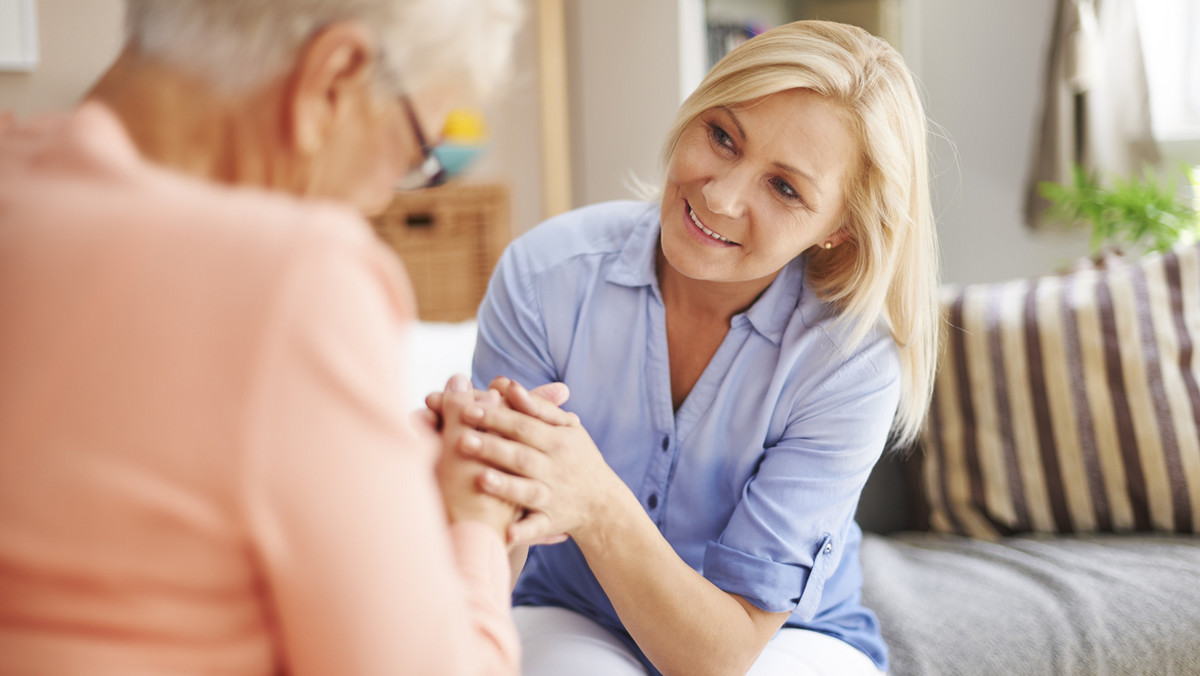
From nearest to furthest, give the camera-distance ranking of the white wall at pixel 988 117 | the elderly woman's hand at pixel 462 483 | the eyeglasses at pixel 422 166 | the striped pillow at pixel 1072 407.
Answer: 1. the eyeglasses at pixel 422 166
2. the elderly woman's hand at pixel 462 483
3. the striped pillow at pixel 1072 407
4. the white wall at pixel 988 117

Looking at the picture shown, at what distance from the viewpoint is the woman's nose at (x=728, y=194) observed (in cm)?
116

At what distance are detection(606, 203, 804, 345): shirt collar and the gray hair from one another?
730 mm

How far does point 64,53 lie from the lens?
3.01m

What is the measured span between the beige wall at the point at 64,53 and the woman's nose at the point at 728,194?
A: 254 centimetres

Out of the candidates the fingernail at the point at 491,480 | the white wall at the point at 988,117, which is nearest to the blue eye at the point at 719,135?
the fingernail at the point at 491,480

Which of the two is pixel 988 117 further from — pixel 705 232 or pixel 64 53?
pixel 64 53

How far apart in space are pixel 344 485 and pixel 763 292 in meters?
0.91

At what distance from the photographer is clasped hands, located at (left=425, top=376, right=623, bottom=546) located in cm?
87

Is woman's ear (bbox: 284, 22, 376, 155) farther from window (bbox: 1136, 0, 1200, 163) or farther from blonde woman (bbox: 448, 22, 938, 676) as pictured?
window (bbox: 1136, 0, 1200, 163)

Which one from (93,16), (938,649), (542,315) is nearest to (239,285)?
(542,315)

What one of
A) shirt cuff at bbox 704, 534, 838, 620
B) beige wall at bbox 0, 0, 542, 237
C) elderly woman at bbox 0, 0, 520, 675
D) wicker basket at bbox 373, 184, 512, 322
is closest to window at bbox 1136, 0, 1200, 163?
beige wall at bbox 0, 0, 542, 237

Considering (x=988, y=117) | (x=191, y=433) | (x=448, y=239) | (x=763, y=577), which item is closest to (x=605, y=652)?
(x=763, y=577)

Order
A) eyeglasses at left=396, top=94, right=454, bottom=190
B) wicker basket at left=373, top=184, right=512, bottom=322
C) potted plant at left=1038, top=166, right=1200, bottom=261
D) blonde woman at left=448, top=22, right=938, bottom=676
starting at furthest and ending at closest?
wicker basket at left=373, top=184, right=512, bottom=322 < potted plant at left=1038, top=166, right=1200, bottom=261 < blonde woman at left=448, top=22, right=938, bottom=676 < eyeglasses at left=396, top=94, right=454, bottom=190

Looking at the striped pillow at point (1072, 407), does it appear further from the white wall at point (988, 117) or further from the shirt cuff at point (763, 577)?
the white wall at point (988, 117)
